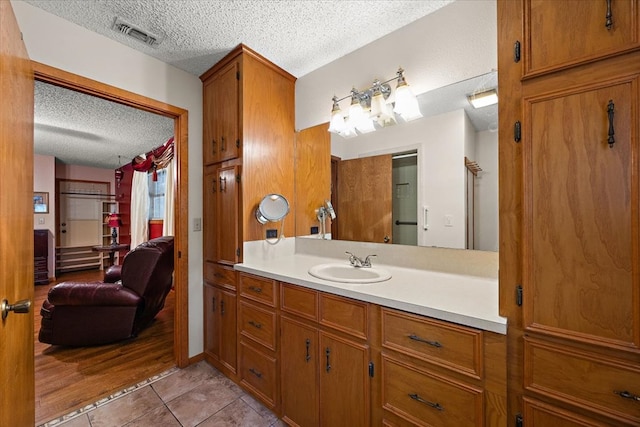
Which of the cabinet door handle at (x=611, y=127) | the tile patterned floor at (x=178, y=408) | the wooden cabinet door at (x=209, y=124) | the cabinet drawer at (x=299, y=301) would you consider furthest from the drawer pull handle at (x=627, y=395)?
the wooden cabinet door at (x=209, y=124)

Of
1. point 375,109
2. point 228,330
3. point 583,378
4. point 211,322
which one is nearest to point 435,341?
point 583,378

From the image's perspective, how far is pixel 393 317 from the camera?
109cm

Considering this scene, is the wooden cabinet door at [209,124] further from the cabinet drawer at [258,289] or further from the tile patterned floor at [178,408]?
the tile patterned floor at [178,408]

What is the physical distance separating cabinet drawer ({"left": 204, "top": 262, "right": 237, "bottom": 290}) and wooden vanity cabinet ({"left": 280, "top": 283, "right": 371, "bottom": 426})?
587 mm

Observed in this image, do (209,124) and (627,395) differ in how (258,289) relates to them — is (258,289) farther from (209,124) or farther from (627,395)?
(627,395)

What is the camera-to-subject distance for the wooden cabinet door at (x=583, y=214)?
0.72 m

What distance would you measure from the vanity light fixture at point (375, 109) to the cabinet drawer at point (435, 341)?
3.96 feet

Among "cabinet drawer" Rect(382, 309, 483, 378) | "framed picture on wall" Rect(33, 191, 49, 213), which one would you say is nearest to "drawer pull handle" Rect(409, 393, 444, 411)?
"cabinet drawer" Rect(382, 309, 483, 378)

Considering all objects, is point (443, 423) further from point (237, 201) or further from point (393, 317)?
point (237, 201)

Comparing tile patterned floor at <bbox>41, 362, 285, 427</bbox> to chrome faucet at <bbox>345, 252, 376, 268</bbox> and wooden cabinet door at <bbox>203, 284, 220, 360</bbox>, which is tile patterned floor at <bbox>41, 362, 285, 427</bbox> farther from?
chrome faucet at <bbox>345, 252, 376, 268</bbox>

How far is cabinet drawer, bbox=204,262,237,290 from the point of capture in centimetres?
192

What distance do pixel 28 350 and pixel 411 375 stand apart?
172 centimetres

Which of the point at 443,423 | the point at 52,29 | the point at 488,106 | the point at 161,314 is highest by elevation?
the point at 52,29

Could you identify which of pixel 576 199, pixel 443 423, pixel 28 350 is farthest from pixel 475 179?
pixel 28 350
